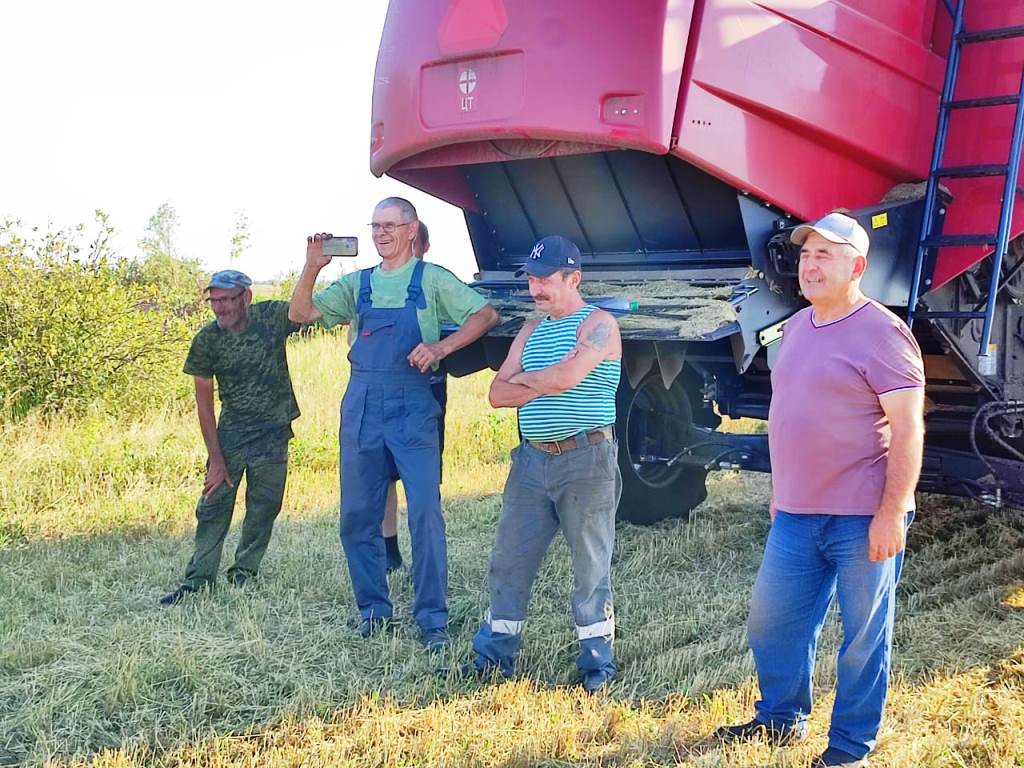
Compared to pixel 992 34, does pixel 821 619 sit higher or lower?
lower

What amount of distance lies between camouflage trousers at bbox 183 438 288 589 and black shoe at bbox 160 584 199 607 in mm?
23

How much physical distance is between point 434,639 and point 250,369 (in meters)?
1.61

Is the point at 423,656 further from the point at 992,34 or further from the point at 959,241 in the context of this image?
the point at 992,34

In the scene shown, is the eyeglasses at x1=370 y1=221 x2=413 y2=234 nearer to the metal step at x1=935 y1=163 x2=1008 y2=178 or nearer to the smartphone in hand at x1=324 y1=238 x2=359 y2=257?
the smartphone in hand at x1=324 y1=238 x2=359 y2=257

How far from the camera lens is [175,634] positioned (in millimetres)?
4359

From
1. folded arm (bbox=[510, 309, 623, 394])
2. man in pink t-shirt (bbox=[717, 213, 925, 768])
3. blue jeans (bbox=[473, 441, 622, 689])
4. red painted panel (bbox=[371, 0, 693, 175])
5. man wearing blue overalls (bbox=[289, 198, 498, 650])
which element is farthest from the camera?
man wearing blue overalls (bbox=[289, 198, 498, 650])

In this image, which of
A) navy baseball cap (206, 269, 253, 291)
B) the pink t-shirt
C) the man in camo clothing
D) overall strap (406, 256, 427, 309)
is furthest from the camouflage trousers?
the pink t-shirt

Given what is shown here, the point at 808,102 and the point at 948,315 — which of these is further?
the point at 948,315

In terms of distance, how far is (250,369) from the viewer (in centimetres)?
508

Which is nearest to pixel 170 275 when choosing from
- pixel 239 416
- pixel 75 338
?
pixel 75 338

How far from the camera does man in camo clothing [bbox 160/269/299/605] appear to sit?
503 cm

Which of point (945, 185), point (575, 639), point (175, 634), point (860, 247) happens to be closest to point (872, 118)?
point (945, 185)

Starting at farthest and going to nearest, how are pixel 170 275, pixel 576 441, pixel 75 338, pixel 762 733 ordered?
pixel 170 275
pixel 75 338
pixel 576 441
pixel 762 733

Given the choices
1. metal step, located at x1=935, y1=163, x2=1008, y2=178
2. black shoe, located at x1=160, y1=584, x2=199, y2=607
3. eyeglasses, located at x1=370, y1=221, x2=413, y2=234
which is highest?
metal step, located at x1=935, y1=163, x2=1008, y2=178
